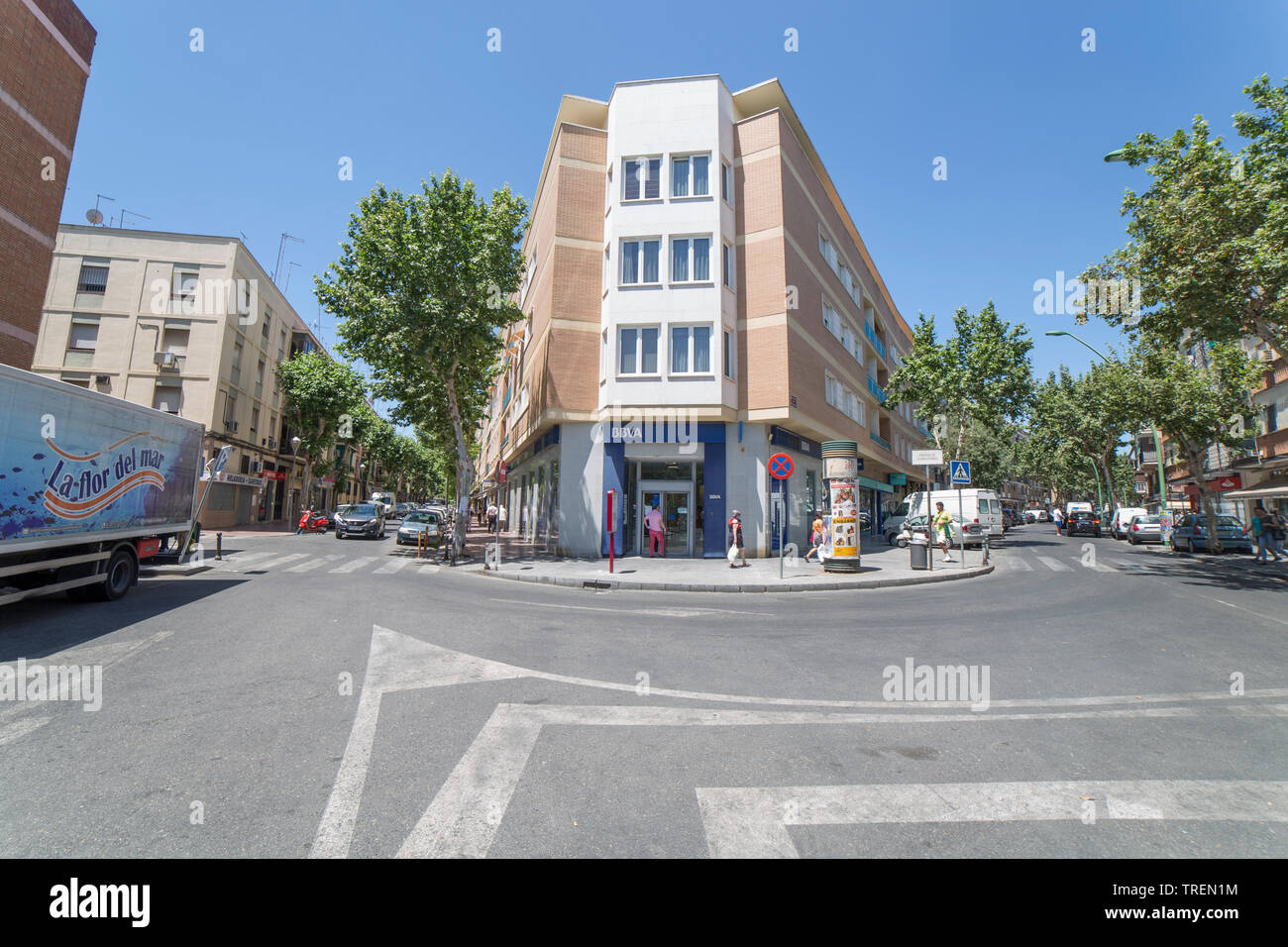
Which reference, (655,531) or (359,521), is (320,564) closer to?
(655,531)

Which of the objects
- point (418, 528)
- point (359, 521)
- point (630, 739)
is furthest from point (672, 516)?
point (359, 521)

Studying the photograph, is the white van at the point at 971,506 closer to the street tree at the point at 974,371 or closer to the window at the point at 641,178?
the street tree at the point at 974,371

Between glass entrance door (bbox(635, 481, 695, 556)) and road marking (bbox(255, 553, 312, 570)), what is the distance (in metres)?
10.5

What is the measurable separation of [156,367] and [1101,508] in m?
74.9

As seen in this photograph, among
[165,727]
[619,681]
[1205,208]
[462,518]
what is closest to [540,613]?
[619,681]

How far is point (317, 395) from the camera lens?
38281 mm

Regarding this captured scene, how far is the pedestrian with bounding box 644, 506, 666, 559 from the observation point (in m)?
19.0

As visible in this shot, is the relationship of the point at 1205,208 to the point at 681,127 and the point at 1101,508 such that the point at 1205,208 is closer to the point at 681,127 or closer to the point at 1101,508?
the point at 681,127

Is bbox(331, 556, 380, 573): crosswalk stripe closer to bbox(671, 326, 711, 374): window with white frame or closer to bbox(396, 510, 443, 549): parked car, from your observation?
bbox(396, 510, 443, 549): parked car

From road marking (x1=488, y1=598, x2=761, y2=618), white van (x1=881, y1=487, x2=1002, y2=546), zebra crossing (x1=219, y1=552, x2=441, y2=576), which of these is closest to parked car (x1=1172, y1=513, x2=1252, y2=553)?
white van (x1=881, y1=487, x2=1002, y2=546)


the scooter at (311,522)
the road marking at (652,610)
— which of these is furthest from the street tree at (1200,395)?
the scooter at (311,522)

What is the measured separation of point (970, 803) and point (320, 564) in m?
16.1

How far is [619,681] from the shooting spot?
526 cm

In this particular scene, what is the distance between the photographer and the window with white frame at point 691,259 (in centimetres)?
1958
